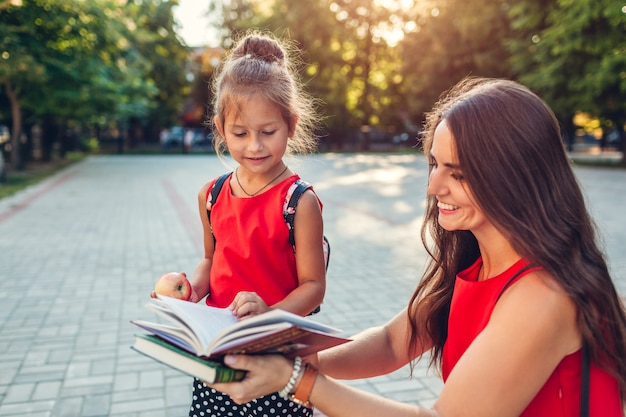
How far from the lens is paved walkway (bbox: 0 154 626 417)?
3.35 metres

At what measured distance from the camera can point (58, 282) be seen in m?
5.69

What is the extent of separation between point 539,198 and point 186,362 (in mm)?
848

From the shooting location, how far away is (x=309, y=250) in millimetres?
1676

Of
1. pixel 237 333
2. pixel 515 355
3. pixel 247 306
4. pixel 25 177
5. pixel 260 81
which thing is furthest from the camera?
pixel 25 177

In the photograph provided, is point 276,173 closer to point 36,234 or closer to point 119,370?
point 119,370

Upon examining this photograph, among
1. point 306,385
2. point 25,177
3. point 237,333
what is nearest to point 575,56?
point 25,177

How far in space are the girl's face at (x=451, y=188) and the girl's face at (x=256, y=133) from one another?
0.48 m

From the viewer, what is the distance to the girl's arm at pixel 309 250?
1655mm

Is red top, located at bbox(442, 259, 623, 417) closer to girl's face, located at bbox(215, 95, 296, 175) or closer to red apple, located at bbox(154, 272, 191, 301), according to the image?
girl's face, located at bbox(215, 95, 296, 175)

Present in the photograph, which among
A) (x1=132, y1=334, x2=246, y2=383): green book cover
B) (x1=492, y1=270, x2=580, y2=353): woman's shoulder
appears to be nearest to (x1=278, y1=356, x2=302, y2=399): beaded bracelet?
(x1=132, y1=334, x2=246, y2=383): green book cover

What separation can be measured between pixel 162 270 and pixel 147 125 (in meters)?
34.1

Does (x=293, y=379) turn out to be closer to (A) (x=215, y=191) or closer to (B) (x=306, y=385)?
(B) (x=306, y=385)

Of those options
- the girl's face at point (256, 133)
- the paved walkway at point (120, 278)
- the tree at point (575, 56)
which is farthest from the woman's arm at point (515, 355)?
the tree at point (575, 56)

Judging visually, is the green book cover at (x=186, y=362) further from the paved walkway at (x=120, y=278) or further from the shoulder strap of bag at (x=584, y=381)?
the paved walkway at (x=120, y=278)
